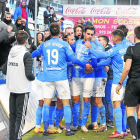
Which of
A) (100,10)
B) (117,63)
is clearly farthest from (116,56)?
(100,10)

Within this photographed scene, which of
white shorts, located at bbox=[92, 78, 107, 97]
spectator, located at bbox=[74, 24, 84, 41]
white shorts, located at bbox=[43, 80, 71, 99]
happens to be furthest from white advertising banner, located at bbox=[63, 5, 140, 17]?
white shorts, located at bbox=[43, 80, 71, 99]

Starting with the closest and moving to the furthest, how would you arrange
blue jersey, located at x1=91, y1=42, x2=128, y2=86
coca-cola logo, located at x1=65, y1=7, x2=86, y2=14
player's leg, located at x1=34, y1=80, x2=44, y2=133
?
blue jersey, located at x1=91, y1=42, x2=128, y2=86
player's leg, located at x1=34, y1=80, x2=44, y2=133
coca-cola logo, located at x1=65, y1=7, x2=86, y2=14

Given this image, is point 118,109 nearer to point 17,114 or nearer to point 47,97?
point 47,97

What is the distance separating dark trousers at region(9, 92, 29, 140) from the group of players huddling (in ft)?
3.47

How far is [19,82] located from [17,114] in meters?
0.48

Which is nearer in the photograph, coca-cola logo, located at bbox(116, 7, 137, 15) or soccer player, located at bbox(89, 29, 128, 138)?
soccer player, located at bbox(89, 29, 128, 138)

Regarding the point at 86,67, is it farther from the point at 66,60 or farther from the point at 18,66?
the point at 18,66

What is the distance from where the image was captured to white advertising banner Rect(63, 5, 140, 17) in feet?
92.4

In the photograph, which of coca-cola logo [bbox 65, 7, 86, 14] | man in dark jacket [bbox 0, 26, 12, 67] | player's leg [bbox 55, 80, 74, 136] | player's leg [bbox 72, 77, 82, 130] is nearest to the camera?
man in dark jacket [bbox 0, 26, 12, 67]

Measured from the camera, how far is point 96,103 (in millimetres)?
6426

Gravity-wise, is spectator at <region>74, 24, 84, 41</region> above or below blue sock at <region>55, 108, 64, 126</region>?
above

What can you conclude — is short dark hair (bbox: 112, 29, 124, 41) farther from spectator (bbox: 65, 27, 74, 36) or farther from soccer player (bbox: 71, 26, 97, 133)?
spectator (bbox: 65, 27, 74, 36)

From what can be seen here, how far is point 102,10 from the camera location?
2819 centimetres

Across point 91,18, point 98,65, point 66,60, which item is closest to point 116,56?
point 98,65
